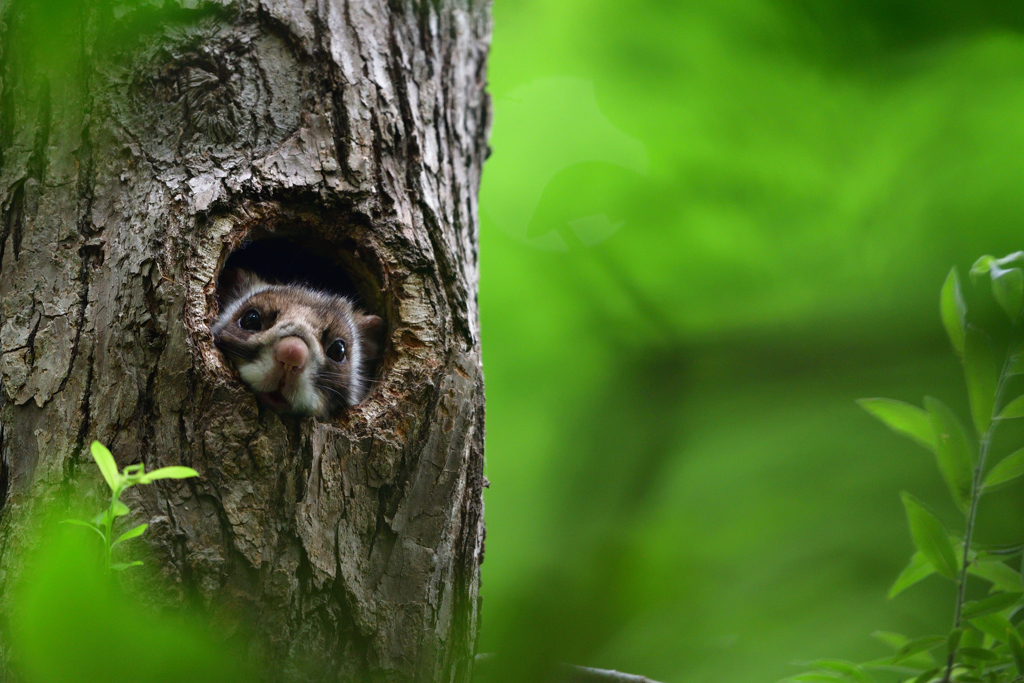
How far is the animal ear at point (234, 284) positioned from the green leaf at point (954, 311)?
266cm

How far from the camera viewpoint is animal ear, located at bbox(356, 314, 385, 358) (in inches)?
107

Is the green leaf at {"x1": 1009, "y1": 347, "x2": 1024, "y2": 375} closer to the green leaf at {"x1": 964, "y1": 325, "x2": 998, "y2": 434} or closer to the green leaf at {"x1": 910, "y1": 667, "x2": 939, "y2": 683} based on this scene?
the green leaf at {"x1": 964, "y1": 325, "x2": 998, "y2": 434}

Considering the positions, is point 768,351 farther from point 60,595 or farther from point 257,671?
point 60,595

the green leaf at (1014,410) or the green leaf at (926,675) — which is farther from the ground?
the green leaf at (1014,410)

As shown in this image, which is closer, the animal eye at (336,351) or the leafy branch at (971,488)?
the leafy branch at (971,488)

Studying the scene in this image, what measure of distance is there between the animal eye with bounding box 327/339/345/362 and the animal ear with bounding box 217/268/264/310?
52 cm

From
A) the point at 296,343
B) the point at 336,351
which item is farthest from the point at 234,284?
the point at 296,343

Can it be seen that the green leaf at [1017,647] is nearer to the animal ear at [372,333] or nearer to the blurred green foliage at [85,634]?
the blurred green foliage at [85,634]

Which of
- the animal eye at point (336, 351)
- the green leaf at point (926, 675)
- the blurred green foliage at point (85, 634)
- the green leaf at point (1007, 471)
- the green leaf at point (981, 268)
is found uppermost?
the animal eye at point (336, 351)

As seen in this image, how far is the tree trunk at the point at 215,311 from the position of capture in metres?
1.94

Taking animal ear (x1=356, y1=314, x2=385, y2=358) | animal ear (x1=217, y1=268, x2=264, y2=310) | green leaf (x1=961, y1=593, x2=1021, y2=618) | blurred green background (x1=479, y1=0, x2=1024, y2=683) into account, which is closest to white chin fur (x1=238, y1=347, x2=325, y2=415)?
animal ear (x1=356, y1=314, x2=385, y2=358)

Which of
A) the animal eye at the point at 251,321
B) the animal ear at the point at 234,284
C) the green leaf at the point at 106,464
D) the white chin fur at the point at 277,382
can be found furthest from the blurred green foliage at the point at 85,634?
the animal ear at the point at 234,284

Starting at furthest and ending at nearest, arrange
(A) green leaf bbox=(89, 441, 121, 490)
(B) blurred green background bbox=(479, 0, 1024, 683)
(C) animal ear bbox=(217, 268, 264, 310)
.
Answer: (C) animal ear bbox=(217, 268, 264, 310), (B) blurred green background bbox=(479, 0, 1024, 683), (A) green leaf bbox=(89, 441, 121, 490)

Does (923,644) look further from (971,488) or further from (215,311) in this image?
(215,311)
